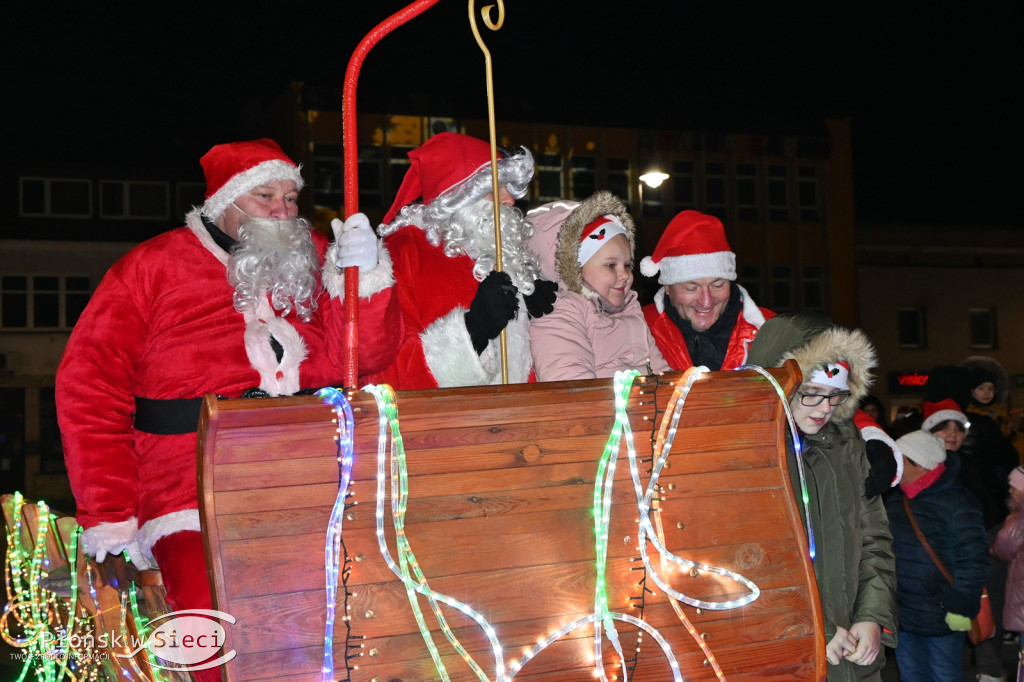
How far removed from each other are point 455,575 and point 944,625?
149 inches

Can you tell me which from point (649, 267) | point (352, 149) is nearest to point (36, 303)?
point (649, 267)

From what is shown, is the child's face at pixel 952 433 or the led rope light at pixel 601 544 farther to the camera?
the child's face at pixel 952 433

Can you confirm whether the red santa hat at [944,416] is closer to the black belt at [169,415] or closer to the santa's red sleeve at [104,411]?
the black belt at [169,415]

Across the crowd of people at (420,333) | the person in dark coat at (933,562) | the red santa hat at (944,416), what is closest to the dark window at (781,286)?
the red santa hat at (944,416)

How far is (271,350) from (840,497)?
2152 mm

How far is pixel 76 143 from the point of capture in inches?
1096

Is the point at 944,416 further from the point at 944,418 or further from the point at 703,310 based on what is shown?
the point at 703,310

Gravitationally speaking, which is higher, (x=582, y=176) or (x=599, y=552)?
(x=582, y=176)

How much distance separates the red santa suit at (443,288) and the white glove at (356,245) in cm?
37

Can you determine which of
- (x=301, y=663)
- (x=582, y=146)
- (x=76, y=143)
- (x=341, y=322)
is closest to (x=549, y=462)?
(x=301, y=663)

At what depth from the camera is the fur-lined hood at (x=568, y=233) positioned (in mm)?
4000

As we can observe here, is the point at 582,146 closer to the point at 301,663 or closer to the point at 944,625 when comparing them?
the point at 944,625

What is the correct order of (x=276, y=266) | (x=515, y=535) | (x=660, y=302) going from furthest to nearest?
(x=660, y=302), (x=276, y=266), (x=515, y=535)

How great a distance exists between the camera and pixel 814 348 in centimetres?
373
